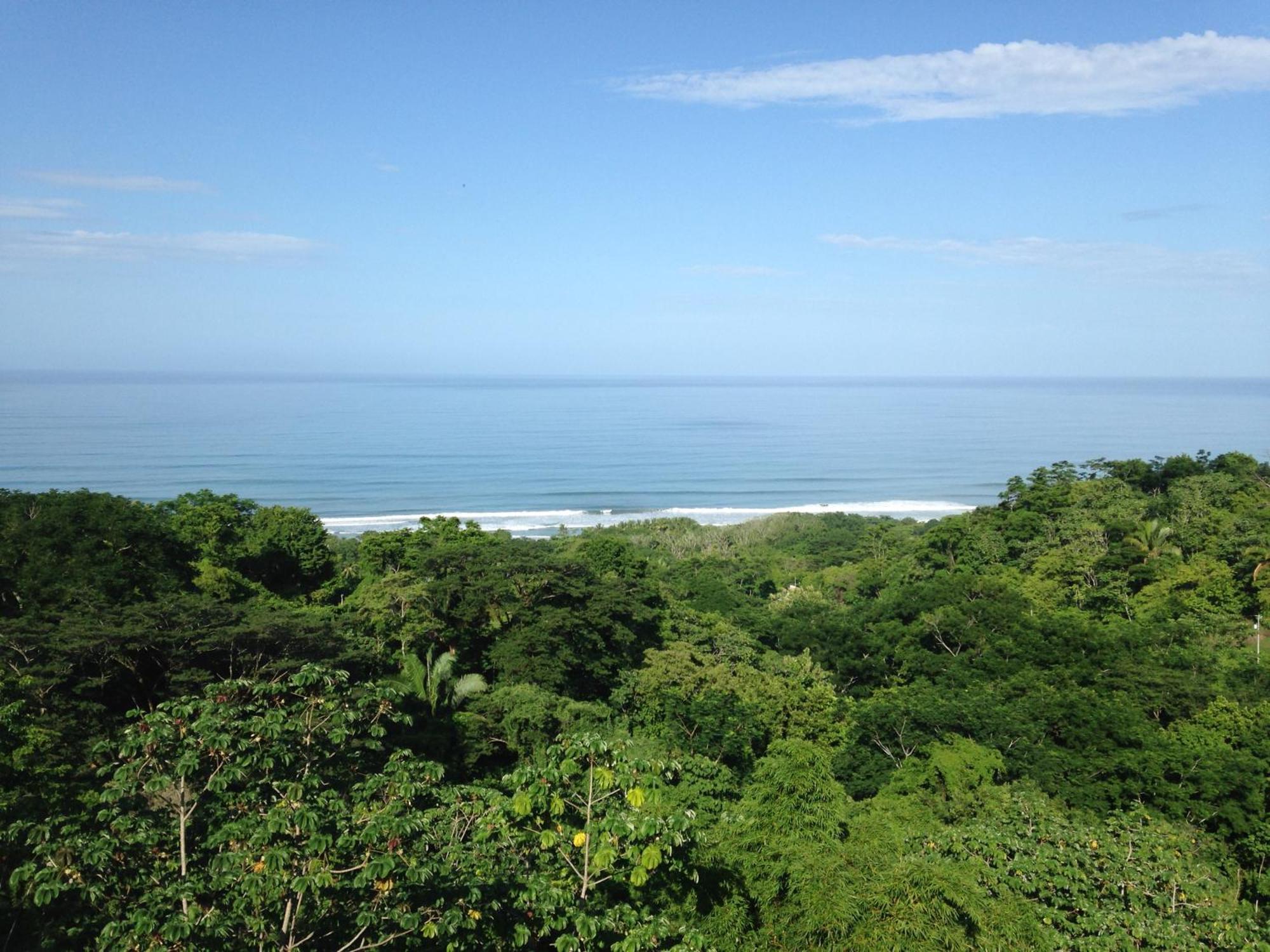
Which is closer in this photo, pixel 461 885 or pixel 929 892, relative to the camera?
pixel 461 885

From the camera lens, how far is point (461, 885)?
5.54 metres

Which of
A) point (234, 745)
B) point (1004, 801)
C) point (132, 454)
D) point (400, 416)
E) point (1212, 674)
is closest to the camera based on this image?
point (234, 745)

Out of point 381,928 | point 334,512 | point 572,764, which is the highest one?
point 572,764

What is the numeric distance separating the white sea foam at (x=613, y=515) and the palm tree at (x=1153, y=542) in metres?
26.4

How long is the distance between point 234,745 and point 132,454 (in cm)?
6579

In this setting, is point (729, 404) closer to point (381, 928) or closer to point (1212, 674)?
point (1212, 674)

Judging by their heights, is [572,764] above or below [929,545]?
above

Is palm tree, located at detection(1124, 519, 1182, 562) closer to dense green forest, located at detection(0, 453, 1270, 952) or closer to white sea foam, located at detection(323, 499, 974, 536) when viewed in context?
dense green forest, located at detection(0, 453, 1270, 952)

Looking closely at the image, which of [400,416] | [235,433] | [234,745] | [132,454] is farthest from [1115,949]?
[400,416]

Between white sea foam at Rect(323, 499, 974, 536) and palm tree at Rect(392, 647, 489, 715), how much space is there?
28.1 m

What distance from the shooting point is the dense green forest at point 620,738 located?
18.5 ft

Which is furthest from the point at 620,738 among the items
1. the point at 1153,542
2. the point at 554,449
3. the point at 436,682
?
the point at 554,449

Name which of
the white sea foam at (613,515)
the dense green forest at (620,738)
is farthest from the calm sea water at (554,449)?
the dense green forest at (620,738)

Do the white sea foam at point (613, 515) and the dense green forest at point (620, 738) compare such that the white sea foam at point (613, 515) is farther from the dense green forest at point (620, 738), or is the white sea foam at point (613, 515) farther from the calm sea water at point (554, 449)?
the dense green forest at point (620, 738)
